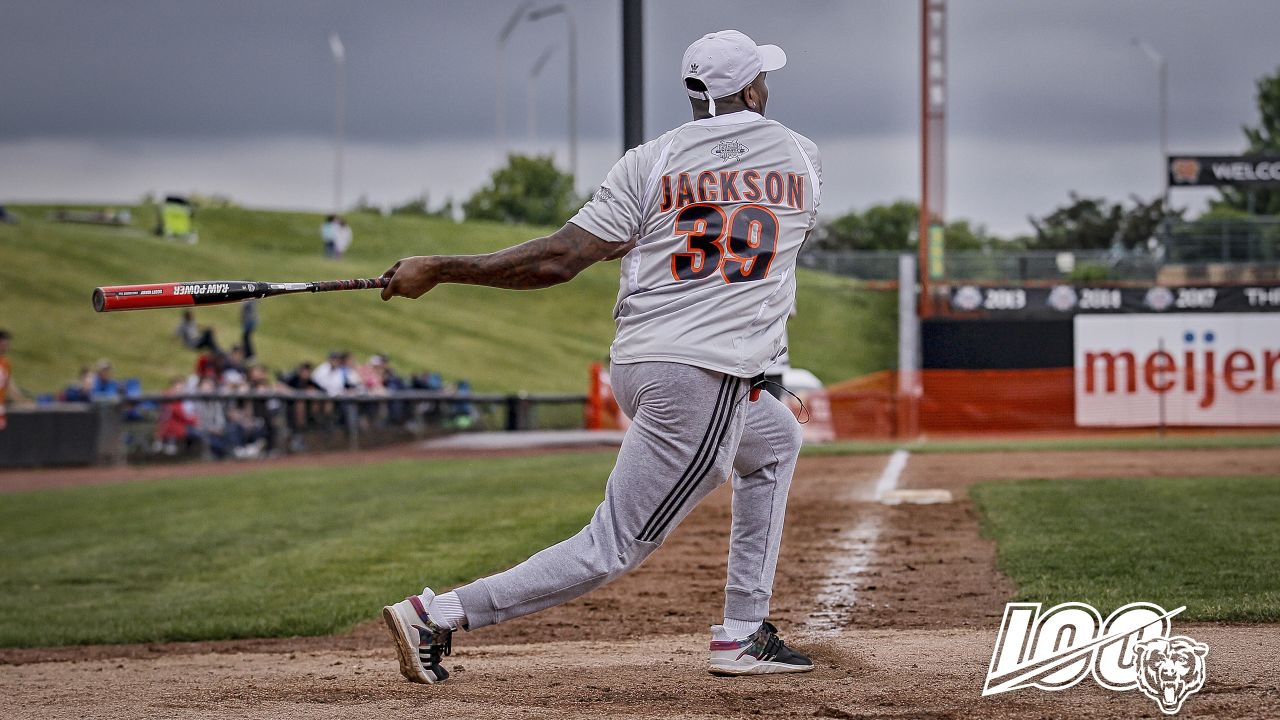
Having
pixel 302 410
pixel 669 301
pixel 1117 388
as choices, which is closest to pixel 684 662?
pixel 669 301

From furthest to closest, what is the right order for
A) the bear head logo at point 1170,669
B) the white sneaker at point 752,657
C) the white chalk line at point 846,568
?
the white chalk line at point 846,568
the white sneaker at point 752,657
the bear head logo at point 1170,669

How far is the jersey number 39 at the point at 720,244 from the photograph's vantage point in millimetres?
4609

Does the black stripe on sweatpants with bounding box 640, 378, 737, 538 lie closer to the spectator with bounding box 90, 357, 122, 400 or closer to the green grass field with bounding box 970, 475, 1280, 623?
the green grass field with bounding box 970, 475, 1280, 623

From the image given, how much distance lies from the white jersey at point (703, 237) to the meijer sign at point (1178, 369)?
2200cm

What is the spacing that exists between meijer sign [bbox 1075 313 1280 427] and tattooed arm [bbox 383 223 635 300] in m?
22.3

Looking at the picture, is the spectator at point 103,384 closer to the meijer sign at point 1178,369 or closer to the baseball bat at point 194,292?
the meijer sign at point 1178,369

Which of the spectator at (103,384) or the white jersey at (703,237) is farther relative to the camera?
the spectator at (103,384)

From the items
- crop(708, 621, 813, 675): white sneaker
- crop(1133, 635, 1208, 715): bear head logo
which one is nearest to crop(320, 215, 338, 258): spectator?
crop(708, 621, 813, 675): white sneaker

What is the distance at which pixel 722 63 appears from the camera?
4.75 m

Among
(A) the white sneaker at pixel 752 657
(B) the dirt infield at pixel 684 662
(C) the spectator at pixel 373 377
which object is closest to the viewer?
(B) the dirt infield at pixel 684 662

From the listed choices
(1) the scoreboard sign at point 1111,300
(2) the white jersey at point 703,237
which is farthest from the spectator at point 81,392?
(2) the white jersey at point 703,237

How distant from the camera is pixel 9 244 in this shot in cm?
5122

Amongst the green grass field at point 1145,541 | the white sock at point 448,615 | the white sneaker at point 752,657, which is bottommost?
the green grass field at point 1145,541

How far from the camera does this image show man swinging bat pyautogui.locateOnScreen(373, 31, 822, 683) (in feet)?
15.1
